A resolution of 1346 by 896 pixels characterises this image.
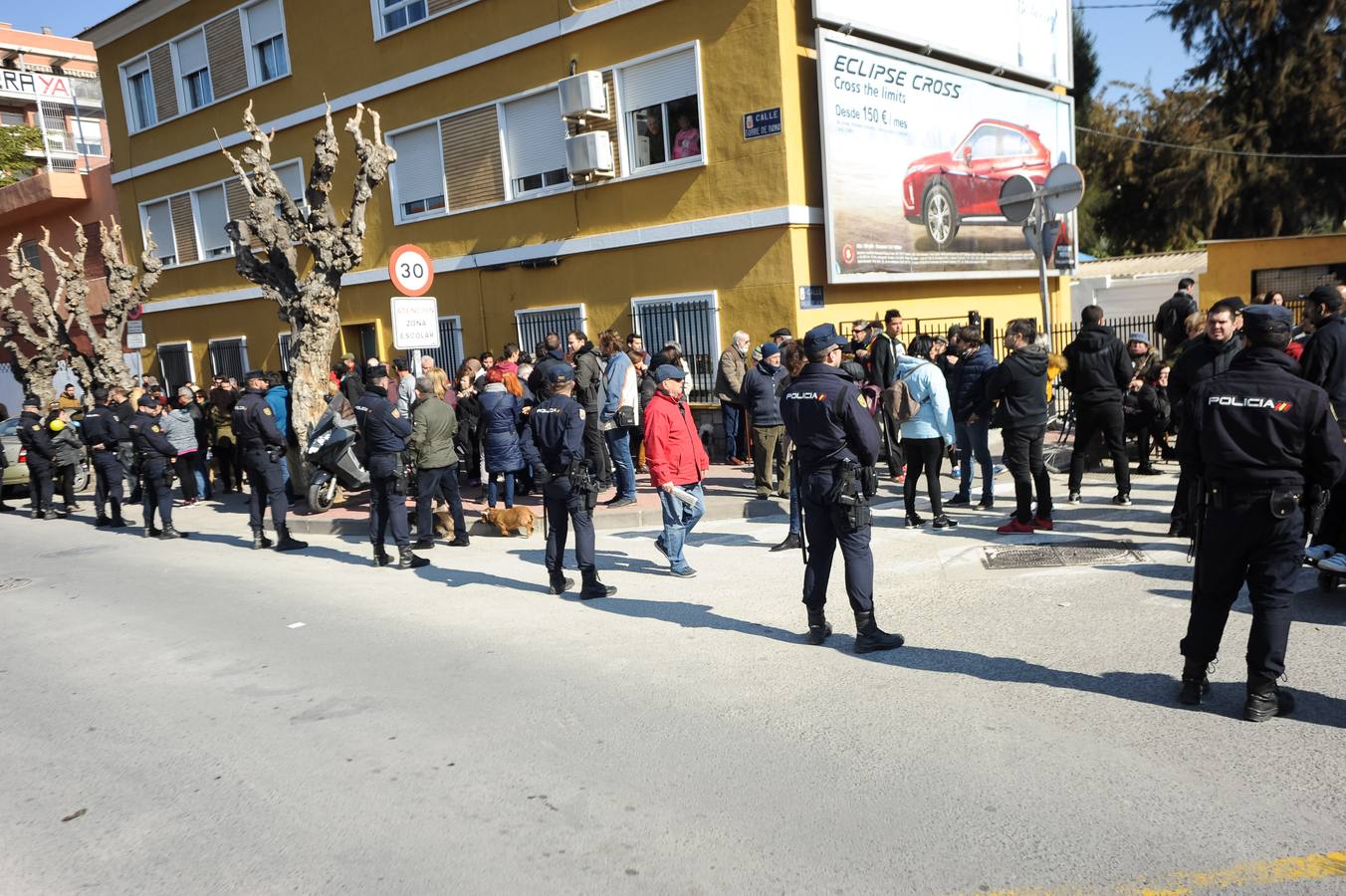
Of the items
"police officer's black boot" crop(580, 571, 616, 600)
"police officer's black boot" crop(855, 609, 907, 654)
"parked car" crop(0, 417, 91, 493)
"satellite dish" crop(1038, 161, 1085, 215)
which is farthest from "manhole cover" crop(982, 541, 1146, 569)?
"parked car" crop(0, 417, 91, 493)

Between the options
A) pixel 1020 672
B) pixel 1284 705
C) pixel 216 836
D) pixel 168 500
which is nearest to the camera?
pixel 216 836

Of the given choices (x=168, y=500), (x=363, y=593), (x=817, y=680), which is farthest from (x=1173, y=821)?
(x=168, y=500)

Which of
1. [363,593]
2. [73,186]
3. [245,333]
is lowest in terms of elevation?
[363,593]

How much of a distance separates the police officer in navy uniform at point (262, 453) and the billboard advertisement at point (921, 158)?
7650mm

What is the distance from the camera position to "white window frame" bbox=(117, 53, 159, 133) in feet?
76.8

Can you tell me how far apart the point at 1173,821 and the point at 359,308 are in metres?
18.4

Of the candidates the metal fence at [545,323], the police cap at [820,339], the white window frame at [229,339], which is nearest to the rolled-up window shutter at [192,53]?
the white window frame at [229,339]

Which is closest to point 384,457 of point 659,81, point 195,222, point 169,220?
point 659,81

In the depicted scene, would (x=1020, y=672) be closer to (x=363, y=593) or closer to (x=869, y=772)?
(x=869, y=772)

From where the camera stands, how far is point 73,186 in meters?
27.2

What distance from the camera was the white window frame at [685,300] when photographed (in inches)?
560

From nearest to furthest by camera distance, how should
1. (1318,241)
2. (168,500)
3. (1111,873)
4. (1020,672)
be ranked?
(1111,873), (1020,672), (168,500), (1318,241)

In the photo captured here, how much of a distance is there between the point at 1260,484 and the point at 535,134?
1374 centimetres

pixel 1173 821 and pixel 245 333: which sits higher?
pixel 245 333
